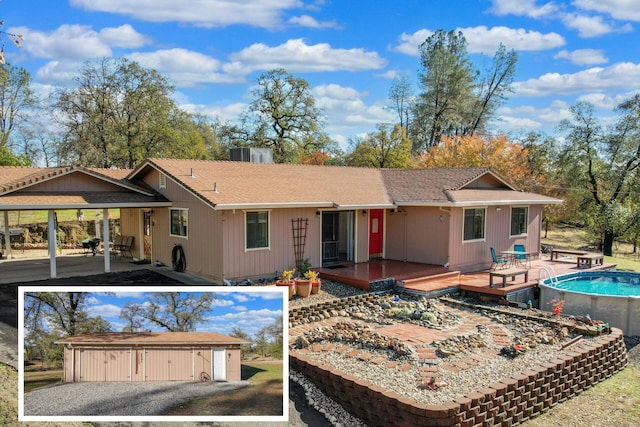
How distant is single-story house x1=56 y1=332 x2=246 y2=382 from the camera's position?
12.4 ft

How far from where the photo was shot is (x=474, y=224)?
54.9 feet

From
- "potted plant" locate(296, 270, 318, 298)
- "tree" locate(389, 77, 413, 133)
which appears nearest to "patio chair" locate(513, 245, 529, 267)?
"potted plant" locate(296, 270, 318, 298)

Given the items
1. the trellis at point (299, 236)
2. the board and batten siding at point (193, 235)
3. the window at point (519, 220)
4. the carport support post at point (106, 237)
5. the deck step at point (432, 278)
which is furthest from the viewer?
the window at point (519, 220)

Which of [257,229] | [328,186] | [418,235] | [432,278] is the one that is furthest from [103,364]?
[418,235]

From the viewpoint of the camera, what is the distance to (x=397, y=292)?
1366cm

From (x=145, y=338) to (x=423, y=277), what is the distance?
11.6m

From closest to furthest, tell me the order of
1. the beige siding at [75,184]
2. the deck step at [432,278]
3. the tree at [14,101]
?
the deck step at [432,278], the beige siding at [75,184], the tree at [14,101]

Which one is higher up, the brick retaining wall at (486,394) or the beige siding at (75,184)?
the beige siding at (75,184)

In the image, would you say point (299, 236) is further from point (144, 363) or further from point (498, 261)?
point (144, 363)

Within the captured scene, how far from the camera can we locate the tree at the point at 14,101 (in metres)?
31.7

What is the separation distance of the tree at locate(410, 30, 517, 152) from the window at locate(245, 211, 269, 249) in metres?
26.4

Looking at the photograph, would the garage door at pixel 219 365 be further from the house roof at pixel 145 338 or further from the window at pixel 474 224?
the window at pixel 474 224

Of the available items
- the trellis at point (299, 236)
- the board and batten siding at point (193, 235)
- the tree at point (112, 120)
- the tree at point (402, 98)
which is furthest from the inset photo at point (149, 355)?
the tree at point (402, 98)

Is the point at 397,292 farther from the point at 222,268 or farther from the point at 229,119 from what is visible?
the point at 229,119
